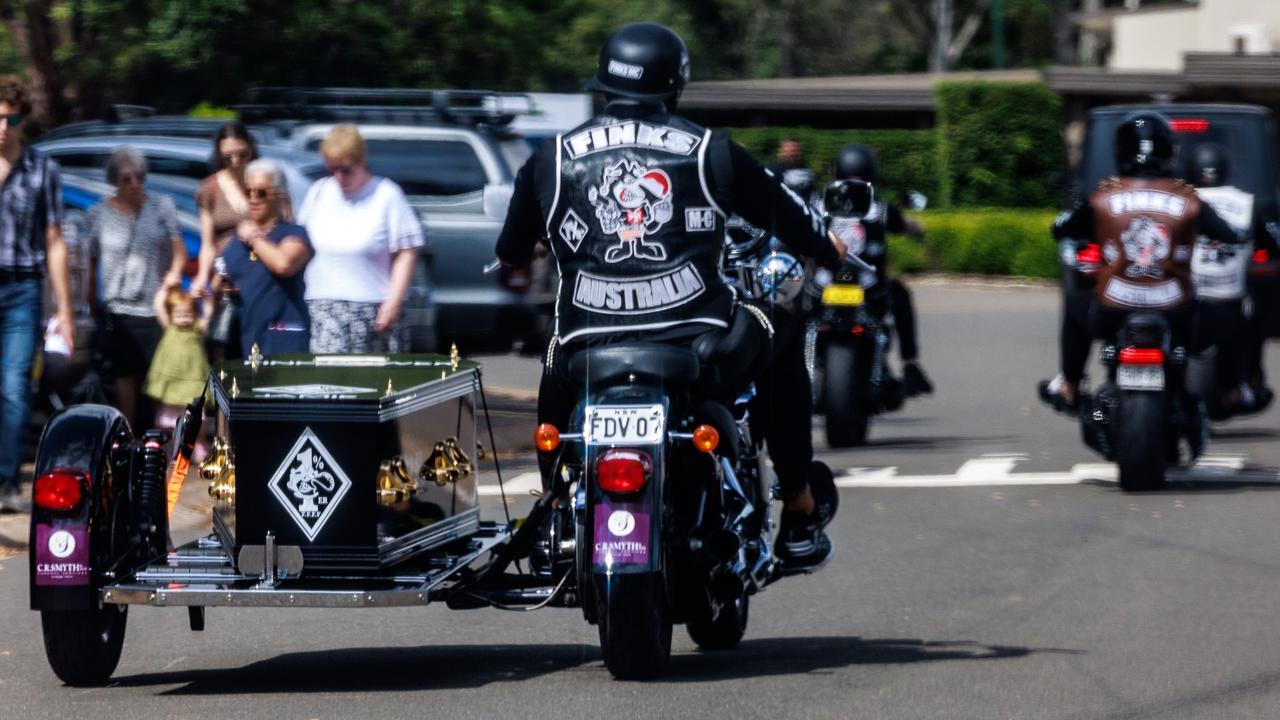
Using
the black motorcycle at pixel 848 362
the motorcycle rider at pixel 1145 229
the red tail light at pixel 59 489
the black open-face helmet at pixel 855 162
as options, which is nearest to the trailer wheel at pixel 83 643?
the red tail light at pixel 59 489

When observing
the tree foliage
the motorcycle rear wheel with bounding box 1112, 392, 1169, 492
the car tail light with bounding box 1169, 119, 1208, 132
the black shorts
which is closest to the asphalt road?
the motorcycle rear wheel with bounding box 1112, 392, 1169, 492

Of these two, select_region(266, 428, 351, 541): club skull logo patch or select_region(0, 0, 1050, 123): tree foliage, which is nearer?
select_region(266, 428, 351, 541): club skull logo patch

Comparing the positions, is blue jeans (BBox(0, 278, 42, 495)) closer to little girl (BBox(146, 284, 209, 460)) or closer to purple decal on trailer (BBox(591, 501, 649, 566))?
little girl (BBox(146, 284, 209, 460))

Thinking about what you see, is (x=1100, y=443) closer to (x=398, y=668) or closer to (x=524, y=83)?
(x=398, y=668)

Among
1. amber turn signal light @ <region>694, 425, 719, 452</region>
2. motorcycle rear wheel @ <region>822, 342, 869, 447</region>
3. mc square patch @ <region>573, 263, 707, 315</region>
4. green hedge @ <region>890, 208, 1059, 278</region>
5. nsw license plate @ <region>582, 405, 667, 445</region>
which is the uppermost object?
mc square patch @ <region>573, 263, 707, 315</region>

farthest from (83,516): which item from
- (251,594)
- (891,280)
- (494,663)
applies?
(891,280)

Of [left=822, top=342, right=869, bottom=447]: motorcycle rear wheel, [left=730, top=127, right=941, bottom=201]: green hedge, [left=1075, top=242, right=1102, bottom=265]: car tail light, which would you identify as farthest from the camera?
[left=730, top=127, right=941, bottom=201]: green hedge

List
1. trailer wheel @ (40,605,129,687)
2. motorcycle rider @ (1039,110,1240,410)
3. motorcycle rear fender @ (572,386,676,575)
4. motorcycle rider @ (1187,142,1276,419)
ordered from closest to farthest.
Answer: motorcycle rear fender @ (572,386,676,575), trailer wheel @ (40,605,129,687), motorcycle rider @ (1039,110,1240,410), motorcycle rider @ (1187,142,1276,419)

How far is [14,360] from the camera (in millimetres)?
9945

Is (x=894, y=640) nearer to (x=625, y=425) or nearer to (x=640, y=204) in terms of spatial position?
(x=625, y=425)

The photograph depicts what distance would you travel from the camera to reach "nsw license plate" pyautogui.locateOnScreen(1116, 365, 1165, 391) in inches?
432

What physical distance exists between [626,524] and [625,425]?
0.26 m

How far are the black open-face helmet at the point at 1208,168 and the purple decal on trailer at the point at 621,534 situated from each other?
866 cm

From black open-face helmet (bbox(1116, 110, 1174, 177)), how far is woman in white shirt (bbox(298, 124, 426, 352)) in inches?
138
